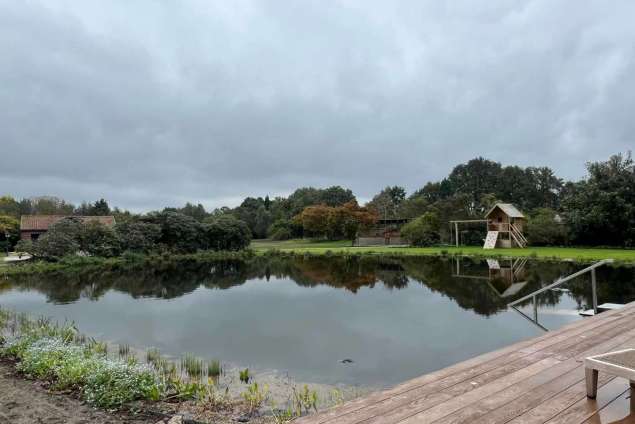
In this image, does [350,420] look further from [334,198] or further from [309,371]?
[334,198]

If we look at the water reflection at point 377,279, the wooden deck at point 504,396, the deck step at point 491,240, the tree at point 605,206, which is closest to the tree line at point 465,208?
the tree at point 605,206

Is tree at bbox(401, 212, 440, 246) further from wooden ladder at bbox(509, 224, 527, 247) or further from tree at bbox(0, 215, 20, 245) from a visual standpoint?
tree at bbox(0, 215, 20, 245)

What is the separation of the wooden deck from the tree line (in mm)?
29951

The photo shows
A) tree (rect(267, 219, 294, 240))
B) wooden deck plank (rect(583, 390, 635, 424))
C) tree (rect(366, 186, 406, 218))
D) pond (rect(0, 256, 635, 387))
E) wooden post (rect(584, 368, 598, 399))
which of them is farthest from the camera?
tree (rect(366, 186, 406, 218))

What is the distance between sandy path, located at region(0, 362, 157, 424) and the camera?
14.8 feet

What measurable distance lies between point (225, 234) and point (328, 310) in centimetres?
2466

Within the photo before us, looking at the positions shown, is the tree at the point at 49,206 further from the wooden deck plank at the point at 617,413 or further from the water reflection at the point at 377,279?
the wooden deck plank at the point at 617,413

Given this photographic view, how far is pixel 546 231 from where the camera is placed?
108ft

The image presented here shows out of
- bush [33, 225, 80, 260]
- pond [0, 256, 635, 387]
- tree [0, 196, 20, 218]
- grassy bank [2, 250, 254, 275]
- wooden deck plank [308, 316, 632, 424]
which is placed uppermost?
tree [0, 196, 20, 218]

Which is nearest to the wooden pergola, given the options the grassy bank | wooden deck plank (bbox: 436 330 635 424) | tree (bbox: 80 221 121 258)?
the grassy bank

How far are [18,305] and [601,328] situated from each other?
16.0 m

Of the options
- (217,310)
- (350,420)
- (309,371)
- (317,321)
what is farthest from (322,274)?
(350,420)

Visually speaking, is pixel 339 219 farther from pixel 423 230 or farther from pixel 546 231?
pixel 546 231

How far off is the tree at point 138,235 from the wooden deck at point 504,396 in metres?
30.1
